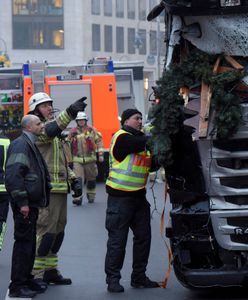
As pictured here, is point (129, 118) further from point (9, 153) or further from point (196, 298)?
point (196, 298)

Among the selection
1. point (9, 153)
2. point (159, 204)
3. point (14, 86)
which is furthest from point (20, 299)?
point (14, 86)

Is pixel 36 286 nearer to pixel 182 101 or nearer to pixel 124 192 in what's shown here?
pixel 124 192

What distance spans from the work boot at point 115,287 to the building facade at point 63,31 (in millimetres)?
67912

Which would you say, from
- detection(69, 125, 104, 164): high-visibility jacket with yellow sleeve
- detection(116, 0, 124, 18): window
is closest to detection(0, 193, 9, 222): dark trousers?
detection(69, 125, 104, 164): high-visibility jacket with yellow sleeve

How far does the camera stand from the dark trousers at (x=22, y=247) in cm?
828

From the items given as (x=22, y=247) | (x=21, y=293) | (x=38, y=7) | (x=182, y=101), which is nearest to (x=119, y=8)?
(x=38, y=7)

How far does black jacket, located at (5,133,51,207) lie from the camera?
820 centimetres

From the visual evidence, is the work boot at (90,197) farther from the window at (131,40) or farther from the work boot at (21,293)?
the window at (131,40)

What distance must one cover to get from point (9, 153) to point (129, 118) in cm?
123

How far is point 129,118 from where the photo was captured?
872 cm

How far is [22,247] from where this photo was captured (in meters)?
8.30

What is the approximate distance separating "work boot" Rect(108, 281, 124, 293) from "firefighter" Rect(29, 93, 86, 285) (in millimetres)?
674

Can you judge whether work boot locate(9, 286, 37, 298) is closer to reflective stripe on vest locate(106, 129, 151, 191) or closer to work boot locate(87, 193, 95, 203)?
reflective stripe on vest locate(106, 129, 151, 191)

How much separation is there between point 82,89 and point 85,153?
5.17 metres
